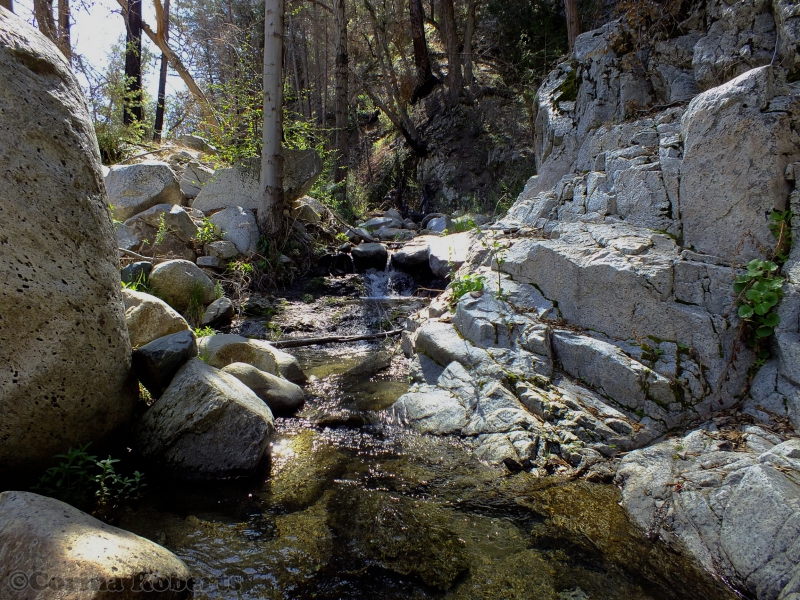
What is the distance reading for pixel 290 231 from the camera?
10.1m

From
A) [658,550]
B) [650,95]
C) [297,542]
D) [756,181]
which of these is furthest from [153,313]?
[650,95]

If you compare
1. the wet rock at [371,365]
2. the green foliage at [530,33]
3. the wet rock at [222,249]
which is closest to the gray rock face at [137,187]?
the wet rock at [222,249]

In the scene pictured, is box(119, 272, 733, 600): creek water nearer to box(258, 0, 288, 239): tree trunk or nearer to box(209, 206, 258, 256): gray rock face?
box(209, 206, 258, 256): gray rock face

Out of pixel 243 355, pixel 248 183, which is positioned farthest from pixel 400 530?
pixel 248 183

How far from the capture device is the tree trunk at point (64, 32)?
10.3m

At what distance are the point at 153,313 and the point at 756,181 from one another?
588 centimetres

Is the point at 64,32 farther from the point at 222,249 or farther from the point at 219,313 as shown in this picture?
the point at 219,313

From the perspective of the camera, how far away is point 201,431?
3.60m

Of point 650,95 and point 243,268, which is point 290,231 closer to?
point 243,268

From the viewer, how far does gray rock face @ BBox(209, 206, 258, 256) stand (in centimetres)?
938

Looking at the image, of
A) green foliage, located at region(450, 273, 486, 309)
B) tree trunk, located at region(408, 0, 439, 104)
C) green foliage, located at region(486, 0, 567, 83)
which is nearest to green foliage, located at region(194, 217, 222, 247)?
green foliage, located at region(450, 273, 486, 309)

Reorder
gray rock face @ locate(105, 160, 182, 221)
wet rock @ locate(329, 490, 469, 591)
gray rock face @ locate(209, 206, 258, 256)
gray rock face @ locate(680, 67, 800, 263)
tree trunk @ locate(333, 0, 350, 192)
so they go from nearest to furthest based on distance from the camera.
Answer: wet rock @ locate(329, 490, 469, 591)
gray rock face @ locate(680, 67, 800, 263)
gray rock face @ locate(105, 160, 182, 221)
gray rock face @ locate(209, 206, 258, 256)
tree trunk @ locate(333, 0, 350, 192)

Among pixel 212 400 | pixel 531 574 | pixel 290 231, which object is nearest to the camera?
pixel 531 574

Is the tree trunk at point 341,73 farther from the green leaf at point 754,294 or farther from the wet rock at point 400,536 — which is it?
the wet rock at point 400,536
